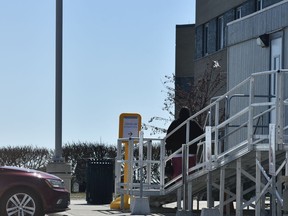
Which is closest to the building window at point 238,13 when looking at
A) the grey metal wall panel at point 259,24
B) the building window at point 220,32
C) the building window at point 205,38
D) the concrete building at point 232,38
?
the concrete building at point 232,38

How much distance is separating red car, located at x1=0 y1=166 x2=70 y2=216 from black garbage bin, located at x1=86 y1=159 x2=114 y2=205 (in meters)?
5.73

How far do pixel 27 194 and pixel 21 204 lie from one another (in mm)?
231

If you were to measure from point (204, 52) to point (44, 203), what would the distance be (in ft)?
82.9

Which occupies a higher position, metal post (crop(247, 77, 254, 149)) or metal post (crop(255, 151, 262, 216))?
metal post (crop(247, 77, 254, 149))

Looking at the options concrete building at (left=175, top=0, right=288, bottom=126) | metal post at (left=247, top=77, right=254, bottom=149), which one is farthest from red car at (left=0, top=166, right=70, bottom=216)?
concrete building at (left=175, top=0, right=288, bottom=126)

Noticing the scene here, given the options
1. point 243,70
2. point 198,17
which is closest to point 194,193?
point 243,70

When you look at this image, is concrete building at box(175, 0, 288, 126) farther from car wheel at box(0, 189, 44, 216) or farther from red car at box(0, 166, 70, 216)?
car wheel at box(0, 189, 44, 216)

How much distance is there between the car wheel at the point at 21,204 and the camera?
1560 centimetres

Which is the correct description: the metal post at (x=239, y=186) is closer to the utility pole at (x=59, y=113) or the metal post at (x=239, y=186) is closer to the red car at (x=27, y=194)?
the red car at (x=27, y=194)

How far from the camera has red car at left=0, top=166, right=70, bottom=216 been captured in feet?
51.3

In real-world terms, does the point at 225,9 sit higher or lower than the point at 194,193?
higher

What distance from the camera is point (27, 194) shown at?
1582 centimetres

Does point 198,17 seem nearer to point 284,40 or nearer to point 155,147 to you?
point 155,147

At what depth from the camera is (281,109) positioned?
13.4 meters
